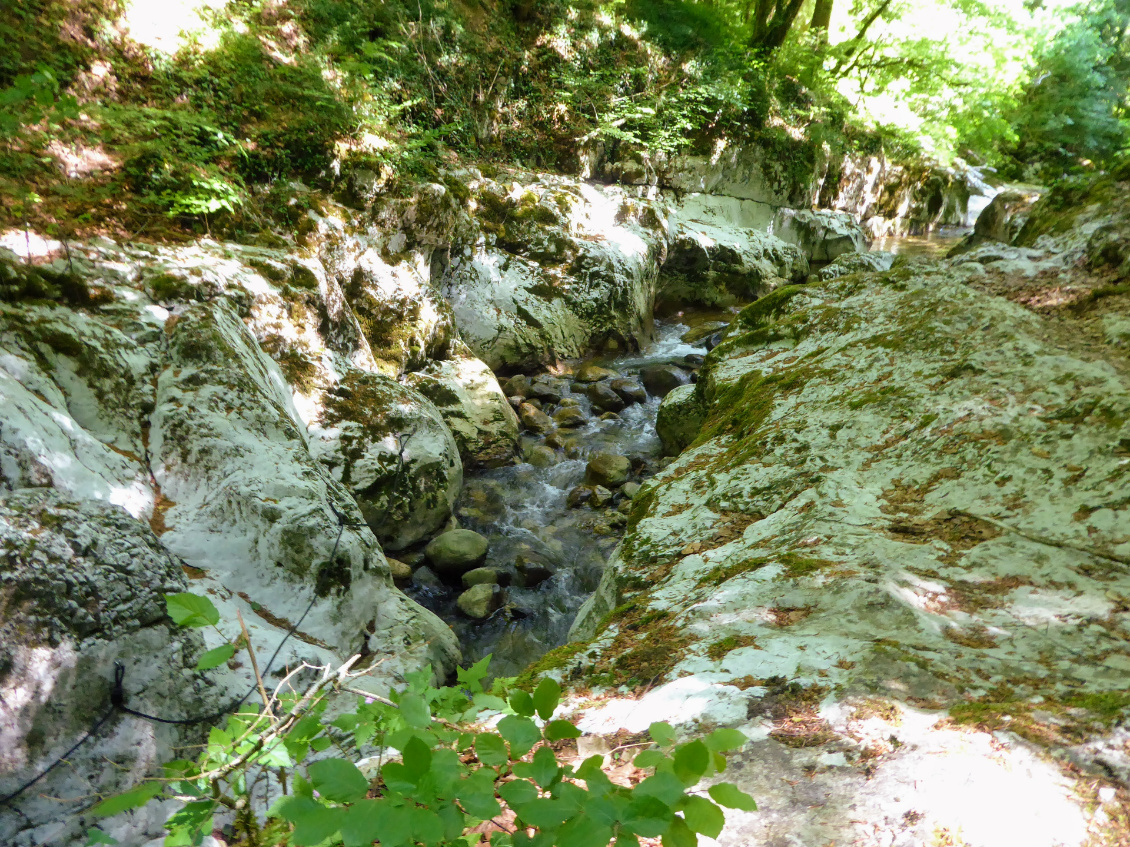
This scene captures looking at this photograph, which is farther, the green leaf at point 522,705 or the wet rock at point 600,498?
the wet rock at point 600,498

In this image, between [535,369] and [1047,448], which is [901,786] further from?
[535,369]

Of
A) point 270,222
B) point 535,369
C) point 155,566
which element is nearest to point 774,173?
point 535,369

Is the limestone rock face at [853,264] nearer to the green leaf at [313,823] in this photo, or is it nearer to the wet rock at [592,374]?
the wet rock at [592,374]

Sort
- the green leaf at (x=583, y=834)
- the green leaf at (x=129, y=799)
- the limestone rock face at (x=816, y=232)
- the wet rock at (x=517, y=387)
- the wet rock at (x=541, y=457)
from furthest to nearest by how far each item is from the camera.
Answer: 1. the limestone rock face at (x=816, y=232)
2. the wet rock at (x=517, y=387)
3. the wet rock at (x=541, y=457)
4. the green leaf at (x=129, y=799)
5. the green leaf at (x=583, y=834)

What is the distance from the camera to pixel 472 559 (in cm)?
560

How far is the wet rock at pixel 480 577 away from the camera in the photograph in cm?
547

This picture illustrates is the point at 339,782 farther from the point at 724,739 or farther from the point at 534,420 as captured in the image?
the point at 534,420

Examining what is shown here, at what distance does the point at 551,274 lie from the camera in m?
9.80

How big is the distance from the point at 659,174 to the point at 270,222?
31.3ft

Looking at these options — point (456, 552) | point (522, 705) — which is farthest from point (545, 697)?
point (456, 552)

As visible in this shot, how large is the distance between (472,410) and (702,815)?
650 cm

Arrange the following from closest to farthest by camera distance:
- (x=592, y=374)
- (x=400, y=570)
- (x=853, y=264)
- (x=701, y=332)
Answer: (x=400, y=570) < (x=853, y=264) < (x=592, y=374) < (x=701, y=332)

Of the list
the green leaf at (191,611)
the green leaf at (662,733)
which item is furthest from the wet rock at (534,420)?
the green leaf at (662,733)

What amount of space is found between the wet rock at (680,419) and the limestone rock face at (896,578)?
1.50 meters
